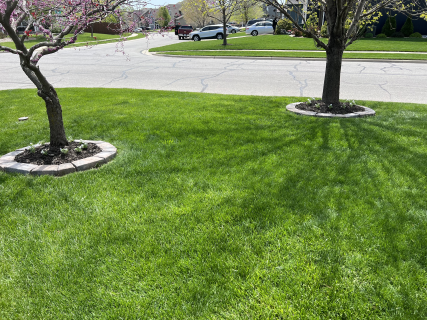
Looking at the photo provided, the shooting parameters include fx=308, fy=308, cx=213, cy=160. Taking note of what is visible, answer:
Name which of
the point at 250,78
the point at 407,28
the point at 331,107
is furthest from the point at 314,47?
the point at 331,107

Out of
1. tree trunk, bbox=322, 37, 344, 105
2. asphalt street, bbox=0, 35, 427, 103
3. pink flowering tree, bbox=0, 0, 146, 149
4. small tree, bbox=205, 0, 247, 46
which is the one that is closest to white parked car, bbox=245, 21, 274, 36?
small tree, bbox=205, 0, 247, 46

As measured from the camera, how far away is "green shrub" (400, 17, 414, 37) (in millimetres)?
27891

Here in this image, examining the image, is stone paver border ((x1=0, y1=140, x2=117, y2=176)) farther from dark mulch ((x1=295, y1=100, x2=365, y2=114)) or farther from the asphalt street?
dark mulch ((x1=295, y1=100, x2=365, y2=114))

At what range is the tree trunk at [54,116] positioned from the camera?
445 cm

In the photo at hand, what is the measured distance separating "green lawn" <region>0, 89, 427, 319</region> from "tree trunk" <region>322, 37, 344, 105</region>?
1.63 metres

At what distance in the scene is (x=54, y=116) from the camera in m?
4.55

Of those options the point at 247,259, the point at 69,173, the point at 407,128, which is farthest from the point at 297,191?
the point at 407,128

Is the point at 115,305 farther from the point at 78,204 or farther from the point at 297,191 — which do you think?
the point at 297,191

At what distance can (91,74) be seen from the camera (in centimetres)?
1320

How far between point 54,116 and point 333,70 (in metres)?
5.56

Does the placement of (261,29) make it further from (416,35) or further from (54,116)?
(54,116)

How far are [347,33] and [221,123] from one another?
3.27 meters

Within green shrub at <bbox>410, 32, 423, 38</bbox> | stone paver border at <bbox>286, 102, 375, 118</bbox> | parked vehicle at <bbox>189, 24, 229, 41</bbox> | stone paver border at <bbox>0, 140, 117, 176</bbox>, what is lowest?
stone paver border at <bbox>0, 140, 117, 176</bbox>

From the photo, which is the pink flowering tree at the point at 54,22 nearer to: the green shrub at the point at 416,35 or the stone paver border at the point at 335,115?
the stone paver border at the point at 335,115
